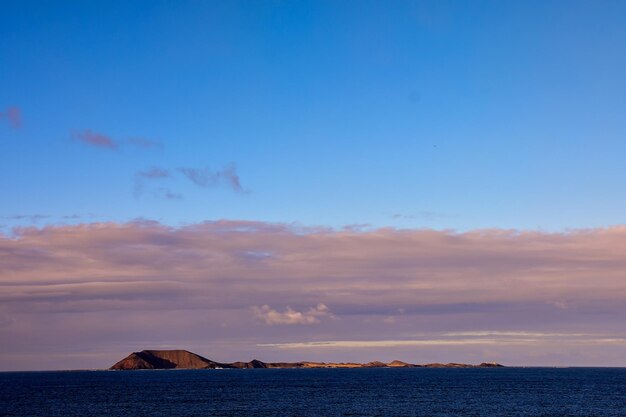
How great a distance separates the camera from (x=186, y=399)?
477 feet

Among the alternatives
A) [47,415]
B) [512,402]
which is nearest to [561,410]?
[512,402]

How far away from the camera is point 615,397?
152 meters

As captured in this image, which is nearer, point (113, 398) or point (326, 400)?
point (326, 400)

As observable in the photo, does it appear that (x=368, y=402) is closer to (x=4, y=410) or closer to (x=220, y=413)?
(x=220, y=413)

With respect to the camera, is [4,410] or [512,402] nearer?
[4,410]

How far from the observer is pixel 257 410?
116188mm

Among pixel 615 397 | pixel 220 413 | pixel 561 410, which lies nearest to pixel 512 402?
pixel 561 410

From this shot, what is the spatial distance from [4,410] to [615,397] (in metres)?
121

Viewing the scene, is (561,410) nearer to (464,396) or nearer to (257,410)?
(464,396)

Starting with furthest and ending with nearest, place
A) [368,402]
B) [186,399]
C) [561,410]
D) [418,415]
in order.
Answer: [186,399] < [368,402] < [561,410] < [418,415]

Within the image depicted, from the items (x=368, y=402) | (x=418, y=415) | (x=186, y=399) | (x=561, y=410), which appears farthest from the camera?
(x=186, y=399)

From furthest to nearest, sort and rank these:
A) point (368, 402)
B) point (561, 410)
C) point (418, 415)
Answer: point (368, 402) < point (561, 410) < point (418, 415)

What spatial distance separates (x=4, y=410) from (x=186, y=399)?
36860 millimetres

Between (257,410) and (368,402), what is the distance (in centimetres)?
2597
